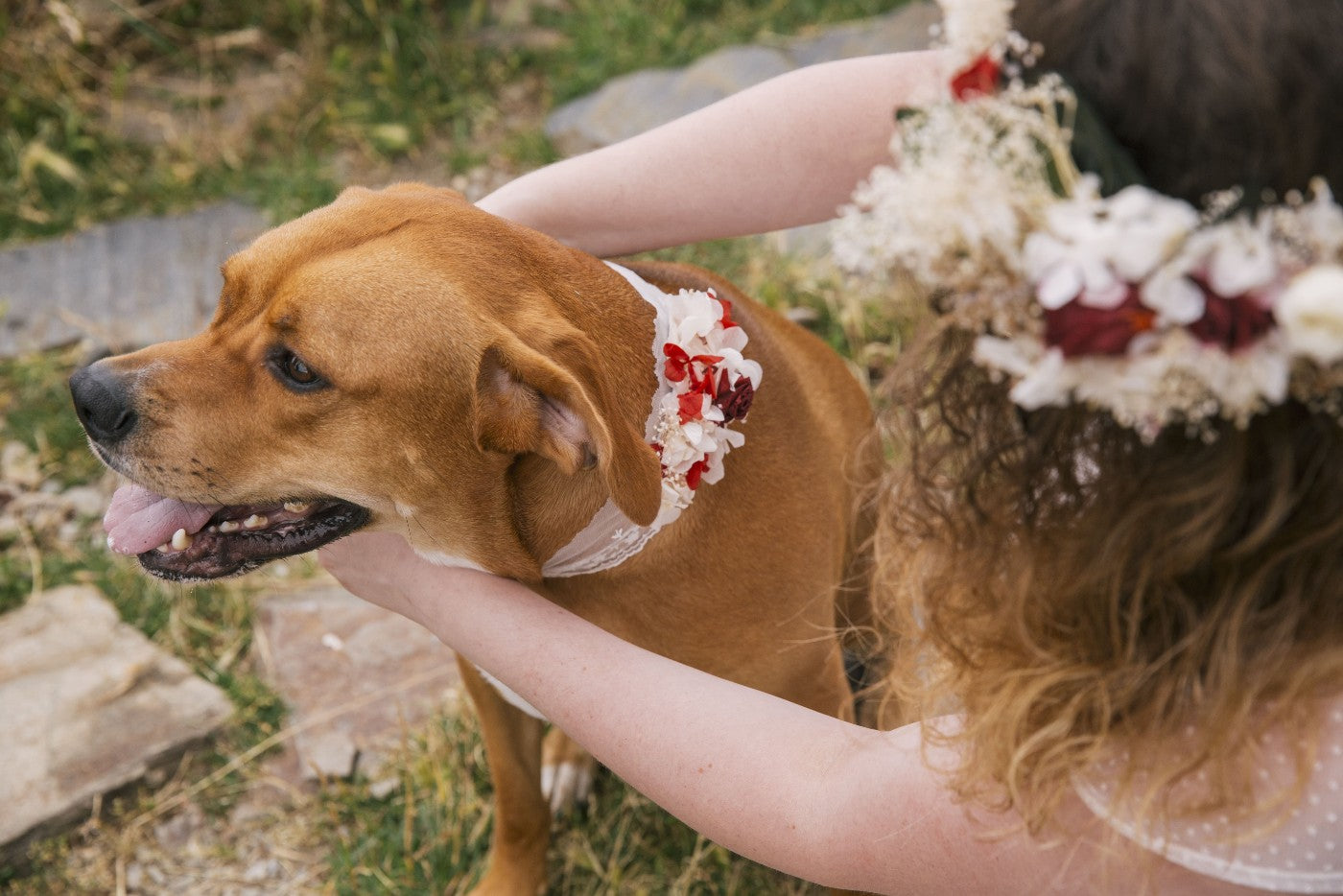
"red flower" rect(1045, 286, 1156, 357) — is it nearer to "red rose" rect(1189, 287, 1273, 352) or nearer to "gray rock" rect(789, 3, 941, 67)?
"red rose" rect(1189, 287, 1273, 352)

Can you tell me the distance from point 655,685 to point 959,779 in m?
0.54

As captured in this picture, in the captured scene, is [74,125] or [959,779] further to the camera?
[74,125]

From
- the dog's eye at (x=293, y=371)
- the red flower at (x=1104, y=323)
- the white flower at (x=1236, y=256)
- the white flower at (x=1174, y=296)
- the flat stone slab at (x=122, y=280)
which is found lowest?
the flat stone slab at (x=122, y=280)

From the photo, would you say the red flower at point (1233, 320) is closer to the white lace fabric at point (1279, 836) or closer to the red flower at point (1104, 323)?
the red flower at point (1104, 323)

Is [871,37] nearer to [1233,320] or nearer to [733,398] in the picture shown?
[733,398]

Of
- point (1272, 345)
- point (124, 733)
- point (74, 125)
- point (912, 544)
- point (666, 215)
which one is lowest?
point (124, 733)

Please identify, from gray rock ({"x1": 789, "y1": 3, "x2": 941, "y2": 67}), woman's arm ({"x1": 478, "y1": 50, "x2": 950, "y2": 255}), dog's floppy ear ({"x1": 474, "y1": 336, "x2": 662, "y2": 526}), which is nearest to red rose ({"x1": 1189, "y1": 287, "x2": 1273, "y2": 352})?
dog's floppy ear ({"x1": 474, "y1": 336, "x2": 662, "y2": 526})

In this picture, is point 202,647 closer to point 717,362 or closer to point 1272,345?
point 717,362

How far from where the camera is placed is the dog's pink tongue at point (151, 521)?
96.2 inches

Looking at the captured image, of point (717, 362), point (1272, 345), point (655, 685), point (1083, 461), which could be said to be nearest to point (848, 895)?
point (655, 685)

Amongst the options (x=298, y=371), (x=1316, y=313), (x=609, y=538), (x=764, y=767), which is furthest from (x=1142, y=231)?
(x=298, y=371)

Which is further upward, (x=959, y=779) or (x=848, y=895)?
(x=959, y=779)

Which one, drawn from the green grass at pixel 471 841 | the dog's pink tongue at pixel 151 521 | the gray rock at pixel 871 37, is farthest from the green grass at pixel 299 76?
the dog's pink tongue at pixel 151 521

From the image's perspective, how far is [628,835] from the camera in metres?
3.27
